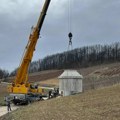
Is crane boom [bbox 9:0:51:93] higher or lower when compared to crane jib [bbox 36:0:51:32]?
lower

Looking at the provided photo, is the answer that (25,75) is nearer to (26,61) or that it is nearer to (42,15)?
(26,61)

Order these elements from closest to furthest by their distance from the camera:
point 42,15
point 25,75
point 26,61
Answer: point 42,15
point 26,61
point 25,75

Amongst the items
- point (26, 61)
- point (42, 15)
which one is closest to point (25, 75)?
point (26, 61)

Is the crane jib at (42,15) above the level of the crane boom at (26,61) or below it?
above

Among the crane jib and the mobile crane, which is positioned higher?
the crane jib

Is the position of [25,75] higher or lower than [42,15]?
lower

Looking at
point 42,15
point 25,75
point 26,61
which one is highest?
point 42,15

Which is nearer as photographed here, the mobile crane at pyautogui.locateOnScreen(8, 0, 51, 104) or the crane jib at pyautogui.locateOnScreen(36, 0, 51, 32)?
the crane jib at pyautogui.locateOnScreen(36, 0, 51, 32)

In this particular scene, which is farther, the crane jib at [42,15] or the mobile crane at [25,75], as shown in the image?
the mobile crane at [25,75]

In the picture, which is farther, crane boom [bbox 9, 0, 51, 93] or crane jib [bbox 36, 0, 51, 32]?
crane boom [bbox 9, 0, 51, 93]

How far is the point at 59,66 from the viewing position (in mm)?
197875

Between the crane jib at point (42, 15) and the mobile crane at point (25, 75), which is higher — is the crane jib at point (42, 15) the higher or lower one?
the higher one

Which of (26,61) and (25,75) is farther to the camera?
(25,75)

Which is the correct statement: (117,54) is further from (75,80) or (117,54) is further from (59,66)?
(75,80)
